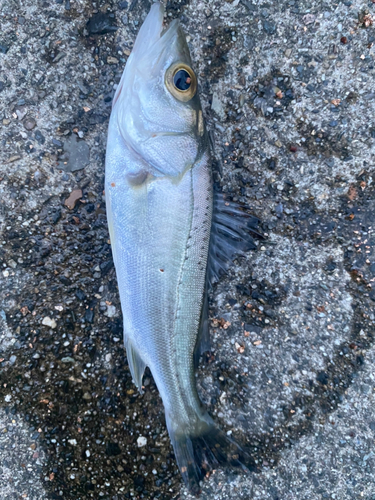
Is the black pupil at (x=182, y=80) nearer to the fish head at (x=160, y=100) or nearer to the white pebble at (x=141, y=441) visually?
the fish head at (x=160, y=100)

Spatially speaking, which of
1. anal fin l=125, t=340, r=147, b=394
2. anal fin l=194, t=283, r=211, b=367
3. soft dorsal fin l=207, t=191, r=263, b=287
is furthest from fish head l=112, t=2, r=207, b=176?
anal fin l=125, t=340, r=147, b=394

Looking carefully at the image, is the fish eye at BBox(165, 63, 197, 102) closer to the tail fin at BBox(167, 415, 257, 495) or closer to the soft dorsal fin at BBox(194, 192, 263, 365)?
the soft dorsal fin at BBox(194, 192, 263, 365)

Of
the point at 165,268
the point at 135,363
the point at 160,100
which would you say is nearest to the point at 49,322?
the point at 135,363

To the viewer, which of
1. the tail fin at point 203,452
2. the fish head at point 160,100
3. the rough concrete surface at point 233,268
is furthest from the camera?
the rough concrete surface at point 233,268

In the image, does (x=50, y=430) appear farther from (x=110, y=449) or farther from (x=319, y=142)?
(x=319, y=142)

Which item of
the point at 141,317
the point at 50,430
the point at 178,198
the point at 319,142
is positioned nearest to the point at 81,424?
the point at 50,430

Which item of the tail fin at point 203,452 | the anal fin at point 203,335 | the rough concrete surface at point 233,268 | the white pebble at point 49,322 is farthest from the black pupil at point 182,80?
the tail fin at point 203,452

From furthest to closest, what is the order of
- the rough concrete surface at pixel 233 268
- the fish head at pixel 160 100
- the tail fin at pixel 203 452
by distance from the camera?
the rough concrete surface at pixel 233 268 → the tail fin at pixel 203 452 → the fish head at pixel 160 100
